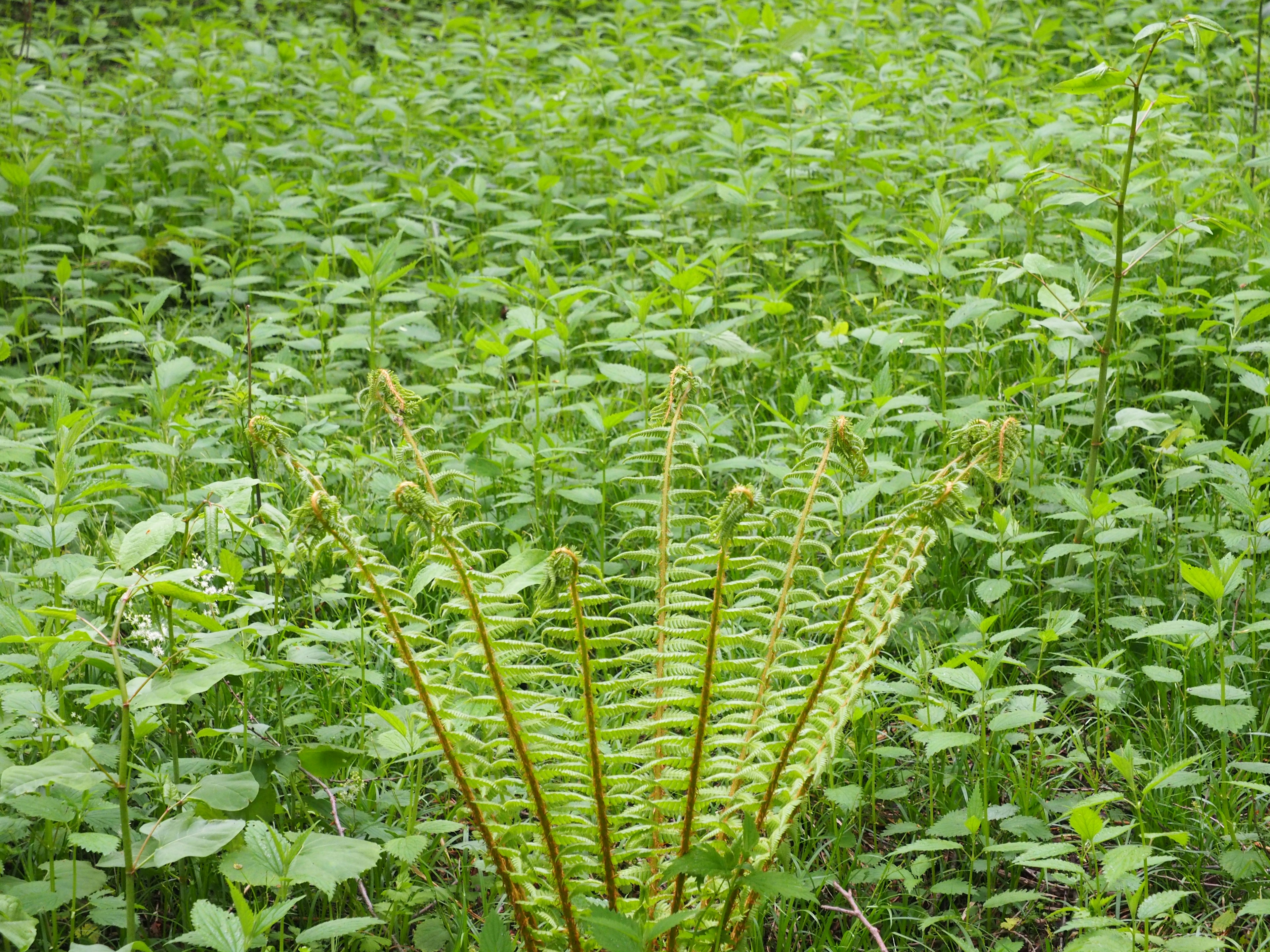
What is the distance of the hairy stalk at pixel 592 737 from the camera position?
57.5 inches

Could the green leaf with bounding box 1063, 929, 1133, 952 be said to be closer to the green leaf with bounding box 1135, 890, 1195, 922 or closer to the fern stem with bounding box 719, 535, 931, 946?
the green leaf with bounding box 1135, 890, 1195, 922

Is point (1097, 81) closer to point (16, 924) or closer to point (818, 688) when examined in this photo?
point (818, 688)

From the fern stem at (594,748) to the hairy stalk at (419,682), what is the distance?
0.14 m

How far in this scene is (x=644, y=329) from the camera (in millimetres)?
3383

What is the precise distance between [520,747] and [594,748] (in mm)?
110

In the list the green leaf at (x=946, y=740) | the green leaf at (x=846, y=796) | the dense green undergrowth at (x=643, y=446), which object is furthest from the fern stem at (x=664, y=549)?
the green leaf at (x=946, y=740)

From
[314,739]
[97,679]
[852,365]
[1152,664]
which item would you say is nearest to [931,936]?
[1152,664]

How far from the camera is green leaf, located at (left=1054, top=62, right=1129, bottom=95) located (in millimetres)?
2281

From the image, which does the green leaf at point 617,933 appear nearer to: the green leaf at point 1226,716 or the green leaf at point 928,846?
the green leaf at point 928,846

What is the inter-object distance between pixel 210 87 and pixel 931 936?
19.6 feet

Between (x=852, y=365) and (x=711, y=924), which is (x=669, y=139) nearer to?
(x=852, y=365)

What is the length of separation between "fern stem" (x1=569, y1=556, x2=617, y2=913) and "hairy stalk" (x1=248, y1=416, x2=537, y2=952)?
141 mm

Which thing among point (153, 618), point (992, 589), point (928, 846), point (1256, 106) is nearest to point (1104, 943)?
point (928, 846)

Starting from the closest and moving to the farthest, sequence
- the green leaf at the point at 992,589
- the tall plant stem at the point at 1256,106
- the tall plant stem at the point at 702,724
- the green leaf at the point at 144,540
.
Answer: the tall plant stem at the point at 702,724, the green leaf at the point at 144,540, the green leaf at the point at 992,589, the tall plant stem at the point at 1256,106
